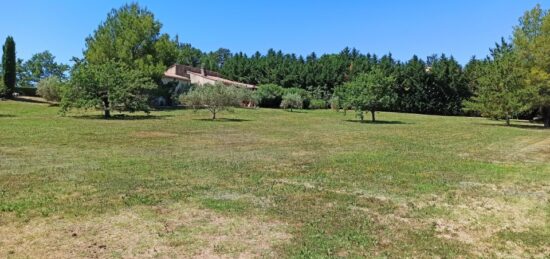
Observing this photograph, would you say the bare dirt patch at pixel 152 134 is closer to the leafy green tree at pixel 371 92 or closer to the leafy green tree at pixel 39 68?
the leafy green tree at pixel 371 92

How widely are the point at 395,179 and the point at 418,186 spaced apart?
85 cm

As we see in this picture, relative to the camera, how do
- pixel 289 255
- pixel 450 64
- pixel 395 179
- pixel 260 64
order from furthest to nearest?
1. pixel 260 64
2. pixel 450 64
3. pixel 395 179
4. pixel 289 255

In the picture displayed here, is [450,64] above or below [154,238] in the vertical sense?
above

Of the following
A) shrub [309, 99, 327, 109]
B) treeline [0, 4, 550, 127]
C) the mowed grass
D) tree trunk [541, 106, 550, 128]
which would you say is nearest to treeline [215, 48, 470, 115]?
treeline [0, 4, 550, 127]

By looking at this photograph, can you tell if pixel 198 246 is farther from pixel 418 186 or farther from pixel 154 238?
pixel 418 186

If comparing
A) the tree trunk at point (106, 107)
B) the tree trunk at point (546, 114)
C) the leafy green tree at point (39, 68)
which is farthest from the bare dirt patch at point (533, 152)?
the leafy green tree at point (39, 68)

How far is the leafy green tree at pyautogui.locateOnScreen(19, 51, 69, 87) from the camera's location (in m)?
105

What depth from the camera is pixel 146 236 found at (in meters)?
6.07

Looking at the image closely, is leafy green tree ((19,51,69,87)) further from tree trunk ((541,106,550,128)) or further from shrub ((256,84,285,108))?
tree trunk ((541,106,550,128))

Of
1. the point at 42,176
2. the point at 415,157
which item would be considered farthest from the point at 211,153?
the point at 415,157

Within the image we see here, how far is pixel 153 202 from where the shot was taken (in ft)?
25.9

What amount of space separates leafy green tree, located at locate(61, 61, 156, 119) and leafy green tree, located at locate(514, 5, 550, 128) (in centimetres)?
2915

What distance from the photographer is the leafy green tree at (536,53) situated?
32219mm

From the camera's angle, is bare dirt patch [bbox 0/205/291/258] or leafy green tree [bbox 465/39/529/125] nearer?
bare dirt patch [bbox 0/205/291/258]
